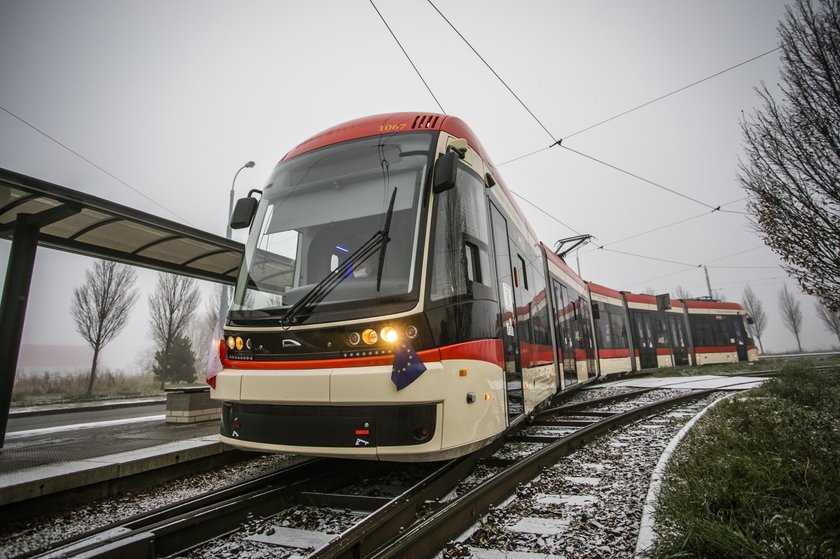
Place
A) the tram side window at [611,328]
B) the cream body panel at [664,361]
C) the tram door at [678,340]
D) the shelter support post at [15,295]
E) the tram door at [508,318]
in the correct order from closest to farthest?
the tram door at [508,318] → the shelter support post at [15,295] → the tram side window at [611,328] → the cream body panel at [664,361] → the tram door at [678,340]

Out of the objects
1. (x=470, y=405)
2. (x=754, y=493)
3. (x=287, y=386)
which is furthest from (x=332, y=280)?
(x=754, y=493)

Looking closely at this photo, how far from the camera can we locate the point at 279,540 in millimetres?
3070

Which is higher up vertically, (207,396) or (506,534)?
(207,396)

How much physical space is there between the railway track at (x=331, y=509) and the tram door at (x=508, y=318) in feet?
2.08

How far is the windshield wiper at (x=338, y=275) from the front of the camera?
12.4ft

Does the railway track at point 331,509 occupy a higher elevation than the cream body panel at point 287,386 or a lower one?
lower

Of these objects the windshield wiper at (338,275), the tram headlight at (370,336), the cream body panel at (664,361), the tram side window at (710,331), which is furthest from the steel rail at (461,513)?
the tram side window at (710,331)

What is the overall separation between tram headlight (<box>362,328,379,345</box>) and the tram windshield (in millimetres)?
144

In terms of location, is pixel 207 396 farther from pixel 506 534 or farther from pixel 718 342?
pixel 718 342

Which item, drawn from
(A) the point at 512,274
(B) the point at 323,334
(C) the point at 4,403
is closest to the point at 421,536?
(B) the point at 323,334

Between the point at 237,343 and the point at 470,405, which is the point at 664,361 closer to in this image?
the point at 470,405

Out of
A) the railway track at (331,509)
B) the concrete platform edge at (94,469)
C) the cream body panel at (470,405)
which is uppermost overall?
the cream body panel at (470,405)

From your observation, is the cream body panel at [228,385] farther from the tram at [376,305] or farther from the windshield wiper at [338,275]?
the windshield wiper at [338,275]

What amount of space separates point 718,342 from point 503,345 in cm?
2434
